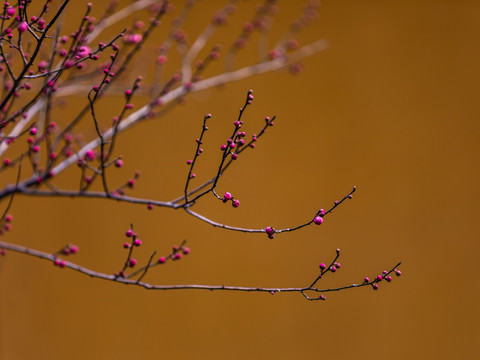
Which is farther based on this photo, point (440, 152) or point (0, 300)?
point (440, 152)

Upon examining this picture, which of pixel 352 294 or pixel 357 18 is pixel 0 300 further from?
pixel 357 18

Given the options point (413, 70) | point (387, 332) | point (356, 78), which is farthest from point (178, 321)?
point (413, 70)

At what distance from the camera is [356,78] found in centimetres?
239

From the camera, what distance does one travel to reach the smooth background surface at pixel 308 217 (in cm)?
222

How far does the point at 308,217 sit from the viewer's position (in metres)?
2.31

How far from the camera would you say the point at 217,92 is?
236 centimetres

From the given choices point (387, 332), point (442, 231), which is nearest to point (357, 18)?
point (442, 231)

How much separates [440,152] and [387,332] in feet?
2.70

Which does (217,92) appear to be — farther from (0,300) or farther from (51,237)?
(0,300)

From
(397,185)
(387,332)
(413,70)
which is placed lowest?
(387,332)

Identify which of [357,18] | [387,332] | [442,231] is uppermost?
[357,18]

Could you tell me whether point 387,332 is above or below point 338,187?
below

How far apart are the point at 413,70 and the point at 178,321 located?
1.51m

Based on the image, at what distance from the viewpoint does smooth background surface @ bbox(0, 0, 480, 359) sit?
2.22m
